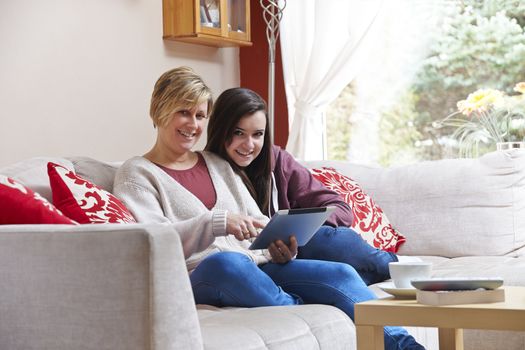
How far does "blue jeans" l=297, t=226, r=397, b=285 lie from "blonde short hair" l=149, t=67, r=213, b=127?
0.60 meters

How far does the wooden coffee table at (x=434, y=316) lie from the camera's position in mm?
1735

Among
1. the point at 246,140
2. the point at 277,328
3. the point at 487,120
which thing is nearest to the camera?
the point at 277,328

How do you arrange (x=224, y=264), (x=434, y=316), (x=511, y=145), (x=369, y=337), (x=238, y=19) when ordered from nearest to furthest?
(x=434, y=316), (x=369, y=337), (x=224, y=264), (x=511, y=145), (x=238, y=19)

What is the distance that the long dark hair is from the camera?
2.94 m

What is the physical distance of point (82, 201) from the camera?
244 centimetres

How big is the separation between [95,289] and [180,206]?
2.72 feet

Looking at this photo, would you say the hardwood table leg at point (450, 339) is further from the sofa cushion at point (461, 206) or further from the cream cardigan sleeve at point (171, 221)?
the sofa cushion at point (461, 206)

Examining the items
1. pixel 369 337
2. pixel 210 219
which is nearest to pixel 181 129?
pixel 210 219

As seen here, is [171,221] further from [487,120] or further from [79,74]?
[487,120]

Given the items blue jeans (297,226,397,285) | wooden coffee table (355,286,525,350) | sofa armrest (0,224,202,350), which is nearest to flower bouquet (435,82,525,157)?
blue jeans (297,226,397,285)

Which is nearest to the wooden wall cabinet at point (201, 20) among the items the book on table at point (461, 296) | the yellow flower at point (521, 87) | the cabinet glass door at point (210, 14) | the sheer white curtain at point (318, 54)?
the cabinet glass door at point (210, 14)

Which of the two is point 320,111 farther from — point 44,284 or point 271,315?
point 44,284

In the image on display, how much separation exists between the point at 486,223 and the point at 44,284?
2052mm

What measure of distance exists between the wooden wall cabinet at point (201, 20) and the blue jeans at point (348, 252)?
5.69 feet
